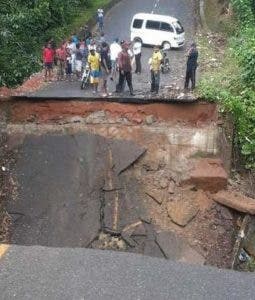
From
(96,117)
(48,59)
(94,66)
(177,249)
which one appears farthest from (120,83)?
(177,249)

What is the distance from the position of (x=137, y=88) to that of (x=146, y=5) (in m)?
13.9

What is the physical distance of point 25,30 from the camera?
21.9m

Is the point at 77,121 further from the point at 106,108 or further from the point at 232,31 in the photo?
the point at 232,31

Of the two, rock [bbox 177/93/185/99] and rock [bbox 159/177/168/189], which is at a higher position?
rock [bbox 177/93/185/99]

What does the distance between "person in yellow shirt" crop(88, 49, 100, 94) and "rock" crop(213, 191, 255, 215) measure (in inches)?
200

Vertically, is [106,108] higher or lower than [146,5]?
lower

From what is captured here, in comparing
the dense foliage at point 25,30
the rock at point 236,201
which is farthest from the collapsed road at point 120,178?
the dense foliage at point 25,30

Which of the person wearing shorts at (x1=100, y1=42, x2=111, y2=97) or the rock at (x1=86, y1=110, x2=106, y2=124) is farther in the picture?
the person wearing shorts at (x1=100, y1=42, x2=111, y2=97)

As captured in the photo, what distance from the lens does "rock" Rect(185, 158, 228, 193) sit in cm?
1532

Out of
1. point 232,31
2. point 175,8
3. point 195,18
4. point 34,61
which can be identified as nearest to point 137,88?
point 34,61

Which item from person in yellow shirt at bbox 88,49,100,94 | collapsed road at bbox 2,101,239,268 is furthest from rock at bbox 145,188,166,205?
person in yellow shirt at bbox 88,49,100,94

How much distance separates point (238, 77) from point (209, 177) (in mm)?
3800

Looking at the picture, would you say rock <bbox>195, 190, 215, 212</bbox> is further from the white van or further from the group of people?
the white van

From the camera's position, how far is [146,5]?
3072cm
